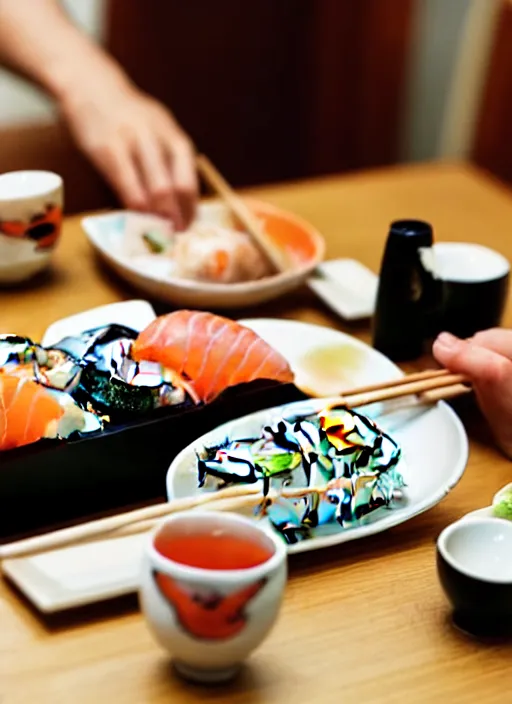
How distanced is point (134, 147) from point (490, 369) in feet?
2.60

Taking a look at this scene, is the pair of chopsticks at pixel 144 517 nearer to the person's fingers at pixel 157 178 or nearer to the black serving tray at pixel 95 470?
the black serving tray at pixel 95 470

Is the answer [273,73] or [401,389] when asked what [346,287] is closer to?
[401,389]

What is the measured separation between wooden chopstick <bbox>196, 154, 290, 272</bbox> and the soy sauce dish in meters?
0.65

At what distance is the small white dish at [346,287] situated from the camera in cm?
141

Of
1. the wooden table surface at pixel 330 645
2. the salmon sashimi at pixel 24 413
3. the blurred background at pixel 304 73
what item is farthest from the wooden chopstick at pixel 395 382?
the blurred background at pixel 304 73

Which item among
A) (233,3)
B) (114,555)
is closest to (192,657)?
(114,555)

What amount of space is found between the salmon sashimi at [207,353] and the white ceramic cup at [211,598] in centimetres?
28

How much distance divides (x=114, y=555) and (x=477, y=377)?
0.45 metres

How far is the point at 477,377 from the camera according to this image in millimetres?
1110

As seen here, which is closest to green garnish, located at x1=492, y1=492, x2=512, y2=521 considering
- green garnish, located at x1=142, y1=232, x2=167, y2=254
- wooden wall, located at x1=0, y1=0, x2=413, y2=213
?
green garnish, located at x1=142, y1=232, x2=167, y2=254

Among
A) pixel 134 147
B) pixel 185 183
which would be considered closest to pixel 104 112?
pixel 134 147

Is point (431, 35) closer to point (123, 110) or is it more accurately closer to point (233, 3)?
point (233, 3)

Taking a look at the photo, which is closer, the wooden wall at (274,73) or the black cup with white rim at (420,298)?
the black cup with white rim at (420,298)

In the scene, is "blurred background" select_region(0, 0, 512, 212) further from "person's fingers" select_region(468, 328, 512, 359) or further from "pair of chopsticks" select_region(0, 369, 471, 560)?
"pair of chopsticks" select_region(0, 369, 471, 560)
